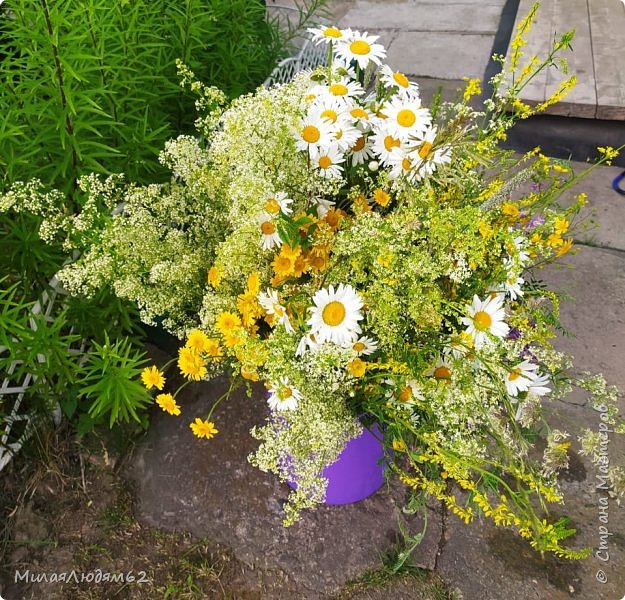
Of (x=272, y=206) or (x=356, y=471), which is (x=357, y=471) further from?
(x=272, y=206)

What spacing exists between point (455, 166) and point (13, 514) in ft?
7.09

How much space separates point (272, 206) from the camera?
4.33ft

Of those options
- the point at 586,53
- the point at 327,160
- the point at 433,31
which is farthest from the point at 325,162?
the point at 433,31

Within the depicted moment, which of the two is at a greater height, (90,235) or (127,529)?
(90,235)

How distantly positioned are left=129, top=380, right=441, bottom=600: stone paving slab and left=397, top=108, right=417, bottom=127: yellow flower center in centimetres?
152

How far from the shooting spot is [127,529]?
7.18ft

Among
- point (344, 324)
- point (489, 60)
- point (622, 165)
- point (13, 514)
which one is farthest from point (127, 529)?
point (489, 60)

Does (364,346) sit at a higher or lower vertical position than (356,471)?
higher

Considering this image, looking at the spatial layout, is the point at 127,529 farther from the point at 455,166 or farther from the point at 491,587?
the point at 455,166

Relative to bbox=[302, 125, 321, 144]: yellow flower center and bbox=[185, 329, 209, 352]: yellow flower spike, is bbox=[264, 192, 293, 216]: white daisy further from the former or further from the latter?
bbox=[185, 329, 209, 352]: yellow flower spike

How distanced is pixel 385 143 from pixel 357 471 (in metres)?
1.21

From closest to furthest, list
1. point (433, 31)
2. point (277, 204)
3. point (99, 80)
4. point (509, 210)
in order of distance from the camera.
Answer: point (277, 204) → point (509, 210) → point (99, 80) → point (433, 31)

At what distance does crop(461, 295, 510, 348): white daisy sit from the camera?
4.13 ft

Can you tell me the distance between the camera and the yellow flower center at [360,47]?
1506 millimetres
